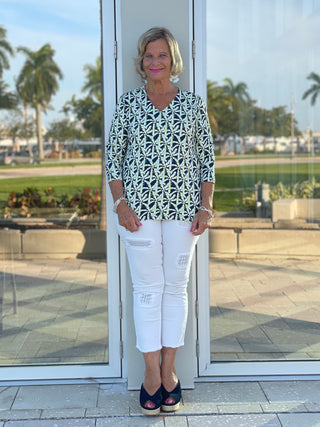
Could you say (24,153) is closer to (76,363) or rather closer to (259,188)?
(76,363)

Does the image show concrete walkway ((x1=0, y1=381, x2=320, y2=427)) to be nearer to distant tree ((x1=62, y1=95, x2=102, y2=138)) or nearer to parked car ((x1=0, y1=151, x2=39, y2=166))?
parked car ((x1=0, y1=151, x2=39, y2=166))

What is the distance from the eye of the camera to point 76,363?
9.75 ft

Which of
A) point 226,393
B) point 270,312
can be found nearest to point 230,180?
point 270,312

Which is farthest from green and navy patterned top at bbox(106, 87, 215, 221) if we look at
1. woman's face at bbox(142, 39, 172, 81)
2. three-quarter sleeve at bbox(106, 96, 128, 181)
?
woman's face at bbox(142, 39, 172, 81)

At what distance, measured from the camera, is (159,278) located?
2.52m

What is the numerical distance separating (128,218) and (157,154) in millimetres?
291

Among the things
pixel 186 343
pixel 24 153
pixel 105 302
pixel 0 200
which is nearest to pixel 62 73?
pixel 24 153

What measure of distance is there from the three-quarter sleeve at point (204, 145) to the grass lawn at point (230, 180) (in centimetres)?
46

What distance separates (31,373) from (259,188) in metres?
1.57

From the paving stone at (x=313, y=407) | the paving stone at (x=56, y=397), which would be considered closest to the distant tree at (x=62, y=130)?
the paving stone at (x=56, y=397)

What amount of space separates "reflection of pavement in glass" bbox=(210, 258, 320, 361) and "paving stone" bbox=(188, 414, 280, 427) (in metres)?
0.51

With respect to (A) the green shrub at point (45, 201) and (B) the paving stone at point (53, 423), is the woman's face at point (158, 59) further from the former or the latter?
(B) the paving stone at point (53, 423)

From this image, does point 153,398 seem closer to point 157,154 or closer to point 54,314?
point 54,314

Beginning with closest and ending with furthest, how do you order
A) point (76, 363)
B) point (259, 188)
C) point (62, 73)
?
1. point (62, 73)
2. point (76, 363)
3. point (259, 188)
